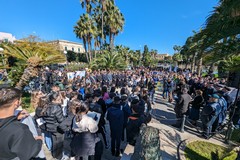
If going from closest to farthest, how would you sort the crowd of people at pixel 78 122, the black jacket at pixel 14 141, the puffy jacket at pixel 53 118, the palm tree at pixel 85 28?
the black jacket at pixel 14 141
the crowd of people at pixel 78 122
the puffy jacket at pixel 53 118
the palm tree at pixel 85 28

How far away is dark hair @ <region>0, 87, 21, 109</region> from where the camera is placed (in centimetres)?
174

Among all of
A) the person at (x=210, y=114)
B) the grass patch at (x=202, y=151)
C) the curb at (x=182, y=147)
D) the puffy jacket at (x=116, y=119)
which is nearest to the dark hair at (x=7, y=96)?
the puffy jacket at (x=116, y=119)

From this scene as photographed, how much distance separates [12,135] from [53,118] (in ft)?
5.90

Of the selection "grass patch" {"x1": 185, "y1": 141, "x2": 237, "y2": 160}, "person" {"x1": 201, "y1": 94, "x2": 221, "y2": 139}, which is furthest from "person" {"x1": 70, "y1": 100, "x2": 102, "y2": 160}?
"person" {"x1": 201, "y1": 94, "x2": 221, "y2": 139}

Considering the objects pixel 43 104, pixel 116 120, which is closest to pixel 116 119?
pixel 116 120

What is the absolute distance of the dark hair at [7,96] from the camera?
174cm

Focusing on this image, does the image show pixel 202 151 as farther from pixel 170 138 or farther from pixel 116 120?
pixel 116 120

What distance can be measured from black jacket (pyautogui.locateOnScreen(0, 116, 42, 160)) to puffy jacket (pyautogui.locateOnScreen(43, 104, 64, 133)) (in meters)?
1.63

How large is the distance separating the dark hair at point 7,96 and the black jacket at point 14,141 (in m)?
0.19

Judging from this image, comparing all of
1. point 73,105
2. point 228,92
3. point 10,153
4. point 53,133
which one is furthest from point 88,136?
point 228,92

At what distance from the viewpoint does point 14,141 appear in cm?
162

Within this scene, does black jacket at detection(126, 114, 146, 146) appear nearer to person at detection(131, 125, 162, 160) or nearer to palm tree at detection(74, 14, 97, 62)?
person at detection(131, 125, 162, 160)

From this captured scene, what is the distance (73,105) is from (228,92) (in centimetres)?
758

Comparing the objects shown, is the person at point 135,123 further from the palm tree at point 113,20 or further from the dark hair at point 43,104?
the palm tree at point 113,20
